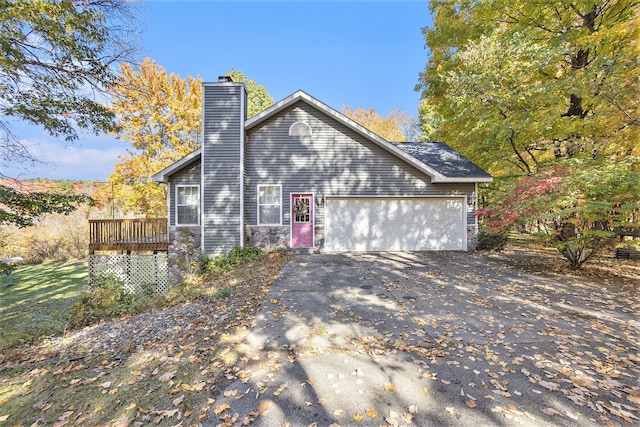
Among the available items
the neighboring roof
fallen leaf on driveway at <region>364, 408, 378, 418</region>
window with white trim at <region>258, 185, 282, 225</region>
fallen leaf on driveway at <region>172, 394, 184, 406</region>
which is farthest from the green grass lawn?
the neighboring roof

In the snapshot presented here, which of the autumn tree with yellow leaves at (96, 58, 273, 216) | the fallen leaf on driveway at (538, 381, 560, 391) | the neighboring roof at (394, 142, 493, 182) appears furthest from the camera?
the autumn tree with yellow leaves at (96, 58, 273, 216)

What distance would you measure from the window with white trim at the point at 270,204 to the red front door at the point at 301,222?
505mm

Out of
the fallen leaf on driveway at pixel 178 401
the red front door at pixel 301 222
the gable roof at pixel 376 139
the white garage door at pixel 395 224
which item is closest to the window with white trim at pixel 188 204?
the gable roof at pixel 376 139

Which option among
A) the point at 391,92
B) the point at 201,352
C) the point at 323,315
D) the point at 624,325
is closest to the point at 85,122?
the point at 201,352

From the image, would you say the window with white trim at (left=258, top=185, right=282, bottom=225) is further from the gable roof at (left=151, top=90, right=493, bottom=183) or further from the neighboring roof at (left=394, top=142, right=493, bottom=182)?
Result: the neighboring roof at (left=394, top=142, right=493, bottom=182)

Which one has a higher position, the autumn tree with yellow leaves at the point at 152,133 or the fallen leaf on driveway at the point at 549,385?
the autumn tree with yellow leaves at the point at 152,133

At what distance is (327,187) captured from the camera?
9578mm

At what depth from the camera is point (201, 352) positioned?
3.32 meters

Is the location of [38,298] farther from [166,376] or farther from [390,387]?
[390,387]

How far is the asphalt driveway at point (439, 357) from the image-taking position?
2.34 meters

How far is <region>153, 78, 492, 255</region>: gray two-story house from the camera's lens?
9.21 m

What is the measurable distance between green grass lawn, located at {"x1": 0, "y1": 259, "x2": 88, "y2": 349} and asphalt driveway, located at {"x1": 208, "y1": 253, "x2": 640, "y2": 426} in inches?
210

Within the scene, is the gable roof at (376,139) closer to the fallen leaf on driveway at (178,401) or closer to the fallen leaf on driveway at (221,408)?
the fallen leaf on driveway at (178,401)

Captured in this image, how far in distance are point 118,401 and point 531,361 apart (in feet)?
14.6
